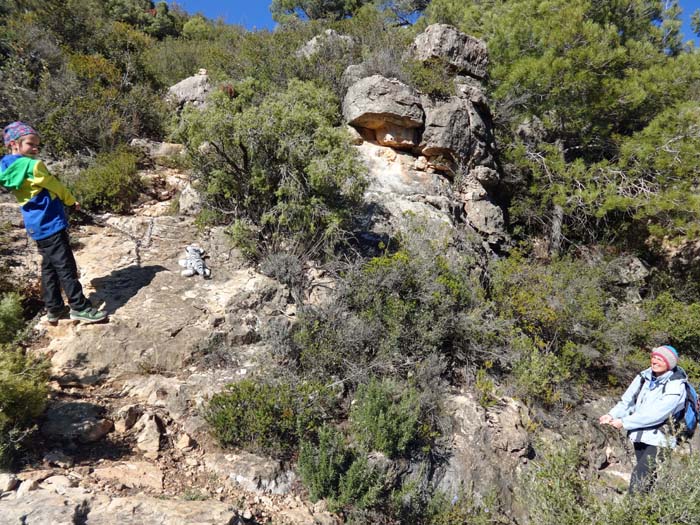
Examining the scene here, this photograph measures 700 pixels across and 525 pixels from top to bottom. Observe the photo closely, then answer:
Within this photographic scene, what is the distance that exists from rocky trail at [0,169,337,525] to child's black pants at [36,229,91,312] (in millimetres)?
231

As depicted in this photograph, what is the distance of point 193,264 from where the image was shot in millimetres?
4883

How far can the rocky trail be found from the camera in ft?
8.25

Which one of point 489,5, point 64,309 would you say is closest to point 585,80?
point 489,5

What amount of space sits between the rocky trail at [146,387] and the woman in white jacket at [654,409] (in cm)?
265

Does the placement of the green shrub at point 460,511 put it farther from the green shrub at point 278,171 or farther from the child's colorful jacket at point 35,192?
the child's colorful jacket at point 35,192

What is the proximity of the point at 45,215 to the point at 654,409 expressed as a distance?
5514 mm

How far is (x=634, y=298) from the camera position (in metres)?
7.72

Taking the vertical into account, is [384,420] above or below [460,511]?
above

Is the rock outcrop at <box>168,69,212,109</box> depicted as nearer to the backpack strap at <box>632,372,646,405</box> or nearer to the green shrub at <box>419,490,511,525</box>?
the green shrub at <box>419,490,511,525</box>

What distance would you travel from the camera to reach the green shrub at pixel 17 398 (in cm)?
261

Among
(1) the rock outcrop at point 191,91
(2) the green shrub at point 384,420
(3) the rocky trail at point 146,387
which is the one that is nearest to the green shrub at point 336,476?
(3) the rocky trail at point 146,387

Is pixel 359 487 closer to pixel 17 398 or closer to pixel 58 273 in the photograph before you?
pixel 17 398

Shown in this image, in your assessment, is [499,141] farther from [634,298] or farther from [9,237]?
[9,237]

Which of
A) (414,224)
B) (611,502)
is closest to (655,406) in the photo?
(611,502)
